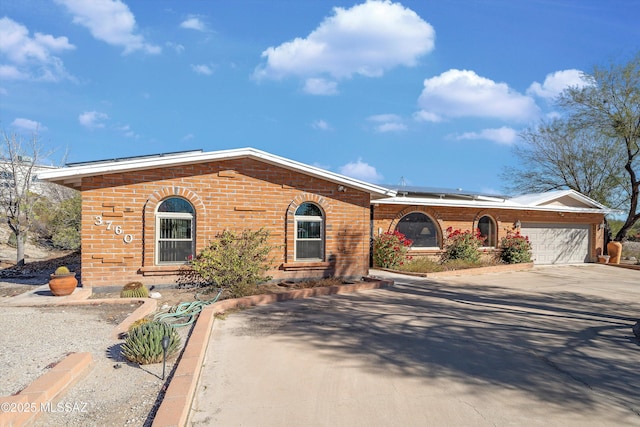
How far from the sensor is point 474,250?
16.8m

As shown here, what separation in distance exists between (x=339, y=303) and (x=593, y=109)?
1874 cm

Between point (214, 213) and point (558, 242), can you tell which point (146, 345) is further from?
point (558, 242)

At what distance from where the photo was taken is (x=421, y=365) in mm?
5289

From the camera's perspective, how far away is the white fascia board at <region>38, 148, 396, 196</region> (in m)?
9.09

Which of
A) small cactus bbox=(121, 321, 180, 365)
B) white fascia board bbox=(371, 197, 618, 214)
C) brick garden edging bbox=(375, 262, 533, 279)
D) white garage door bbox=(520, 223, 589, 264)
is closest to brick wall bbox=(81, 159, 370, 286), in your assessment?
brick garden edging bbox=(375, 262, 533, 279)

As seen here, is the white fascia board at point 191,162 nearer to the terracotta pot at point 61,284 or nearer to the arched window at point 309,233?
the arched window at point 309,233

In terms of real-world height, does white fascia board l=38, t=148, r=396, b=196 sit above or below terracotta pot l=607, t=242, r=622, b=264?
above

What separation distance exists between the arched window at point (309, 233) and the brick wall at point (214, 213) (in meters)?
0.20

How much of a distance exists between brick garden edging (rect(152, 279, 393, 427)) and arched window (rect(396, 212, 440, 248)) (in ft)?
23.8

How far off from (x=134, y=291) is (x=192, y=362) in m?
4.96

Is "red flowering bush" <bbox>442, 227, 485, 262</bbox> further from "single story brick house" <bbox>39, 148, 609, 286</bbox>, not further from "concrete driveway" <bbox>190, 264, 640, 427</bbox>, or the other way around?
"concrete driveway" <bbox>190, 264, 640, 427</bbox>

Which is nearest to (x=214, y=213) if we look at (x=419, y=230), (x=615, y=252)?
(x=419, y=230)

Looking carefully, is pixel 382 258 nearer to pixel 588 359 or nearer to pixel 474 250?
pixel 474 250

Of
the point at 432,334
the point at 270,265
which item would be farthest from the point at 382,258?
the point at 432,334
